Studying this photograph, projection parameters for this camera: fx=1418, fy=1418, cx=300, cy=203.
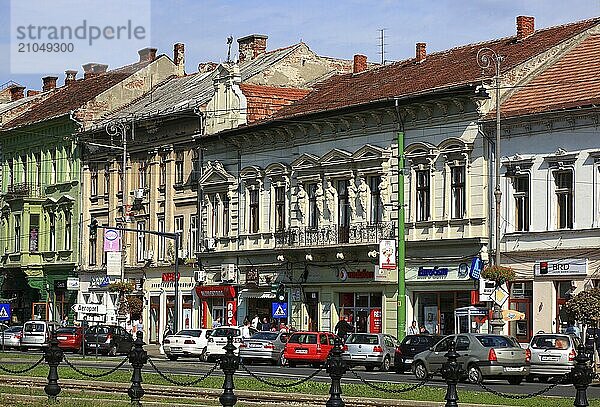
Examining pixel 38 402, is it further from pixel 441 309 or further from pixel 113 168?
pixel 113 168

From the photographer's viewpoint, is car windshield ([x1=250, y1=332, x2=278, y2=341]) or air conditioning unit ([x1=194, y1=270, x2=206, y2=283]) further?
air conditioning unit ([x1=194, y1=270, x2=206, y2=283])

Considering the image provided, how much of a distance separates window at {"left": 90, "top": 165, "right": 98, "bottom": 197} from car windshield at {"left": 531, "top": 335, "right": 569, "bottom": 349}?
37760mm

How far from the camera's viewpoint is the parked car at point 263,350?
154ft

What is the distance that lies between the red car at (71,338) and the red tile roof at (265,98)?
38.6 ft

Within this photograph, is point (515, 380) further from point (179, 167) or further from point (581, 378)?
point (179, 167)

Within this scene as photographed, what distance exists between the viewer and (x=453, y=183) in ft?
163

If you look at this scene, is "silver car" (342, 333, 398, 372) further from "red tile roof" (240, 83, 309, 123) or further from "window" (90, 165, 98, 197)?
"window" (90, 165, 98, 197)

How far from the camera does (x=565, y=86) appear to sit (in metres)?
47.1

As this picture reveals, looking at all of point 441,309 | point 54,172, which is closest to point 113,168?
point 54,172

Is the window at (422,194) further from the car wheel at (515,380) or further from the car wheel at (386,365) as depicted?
the car wheel at (515,380)

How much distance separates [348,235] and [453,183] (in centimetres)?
590

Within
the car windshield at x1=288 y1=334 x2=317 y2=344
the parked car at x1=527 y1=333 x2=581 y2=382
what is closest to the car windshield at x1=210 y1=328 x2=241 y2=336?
the car windshield at x1=288 y1=334 x2=317 y2=344

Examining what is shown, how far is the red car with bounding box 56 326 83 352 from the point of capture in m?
58.4

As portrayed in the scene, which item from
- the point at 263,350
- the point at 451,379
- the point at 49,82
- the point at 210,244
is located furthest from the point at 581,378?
the point at 49,82
